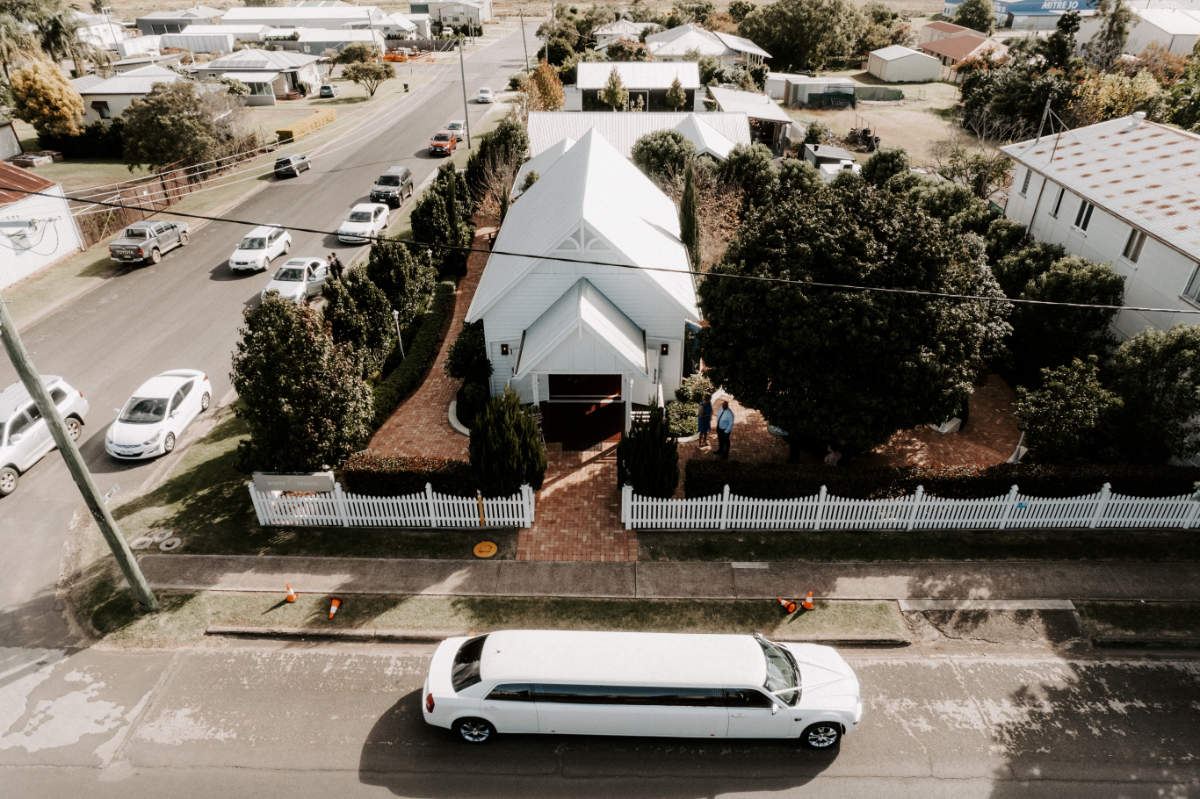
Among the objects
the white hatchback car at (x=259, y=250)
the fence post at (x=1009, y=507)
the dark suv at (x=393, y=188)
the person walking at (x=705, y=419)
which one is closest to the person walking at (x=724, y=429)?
the person walking at (x=705, y=419)

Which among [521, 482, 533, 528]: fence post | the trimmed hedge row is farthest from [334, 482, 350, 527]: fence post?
the trimmed hedge row

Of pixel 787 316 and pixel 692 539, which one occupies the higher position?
pixel 787 316

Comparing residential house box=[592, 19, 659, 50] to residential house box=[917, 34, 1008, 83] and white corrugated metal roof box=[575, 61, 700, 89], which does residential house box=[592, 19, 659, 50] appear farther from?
residential house box=[917, 34, 1008, 83]

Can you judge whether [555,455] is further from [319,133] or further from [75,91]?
[75,91]

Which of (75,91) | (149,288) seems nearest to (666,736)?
(149,288)

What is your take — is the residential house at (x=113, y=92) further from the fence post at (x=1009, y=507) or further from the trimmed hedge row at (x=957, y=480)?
the fence post at (x=1009, y=507)
